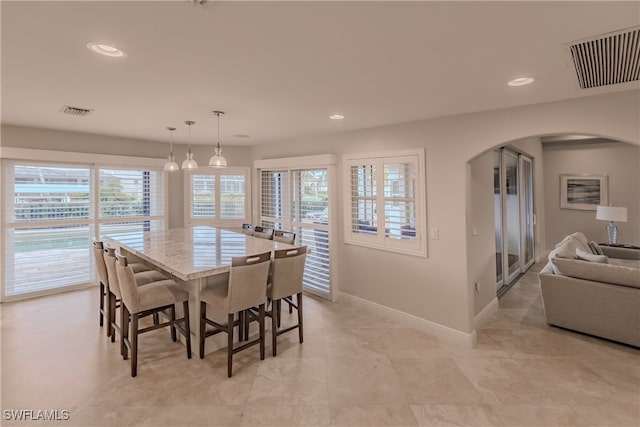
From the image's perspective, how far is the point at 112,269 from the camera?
2863 millimetres

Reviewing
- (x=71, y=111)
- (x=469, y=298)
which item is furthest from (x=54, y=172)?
(x=469, y=298)

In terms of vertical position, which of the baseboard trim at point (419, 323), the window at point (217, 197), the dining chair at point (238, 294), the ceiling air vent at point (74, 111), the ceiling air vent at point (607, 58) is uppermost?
the ceiling air vent at point (74, 111)

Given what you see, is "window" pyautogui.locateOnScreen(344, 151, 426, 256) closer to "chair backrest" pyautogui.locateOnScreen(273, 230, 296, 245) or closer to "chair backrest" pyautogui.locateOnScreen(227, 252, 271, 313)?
"chair backrest" pyautogui.locateOnScreen(273, 230, 296, 245)

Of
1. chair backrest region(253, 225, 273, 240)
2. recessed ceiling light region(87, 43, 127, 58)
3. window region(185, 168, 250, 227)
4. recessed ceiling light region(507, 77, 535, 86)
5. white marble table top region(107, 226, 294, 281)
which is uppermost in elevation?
recessed ceiling light region(87, 43, 127, 58)

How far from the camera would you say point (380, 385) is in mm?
2516

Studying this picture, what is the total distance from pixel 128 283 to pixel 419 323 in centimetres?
306

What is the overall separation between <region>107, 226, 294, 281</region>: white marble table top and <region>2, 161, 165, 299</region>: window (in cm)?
125

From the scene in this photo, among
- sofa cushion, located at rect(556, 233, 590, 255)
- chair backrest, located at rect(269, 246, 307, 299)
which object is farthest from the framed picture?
chair backrest, located at rect(269, 246, 307, 299)

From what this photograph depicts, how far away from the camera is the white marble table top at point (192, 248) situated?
2.53 meters

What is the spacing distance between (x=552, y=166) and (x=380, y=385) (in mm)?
6956

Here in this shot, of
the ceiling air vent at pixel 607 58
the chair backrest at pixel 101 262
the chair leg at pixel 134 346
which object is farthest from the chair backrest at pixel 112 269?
the ceiling air vent at pixel 607 58

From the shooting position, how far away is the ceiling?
1417mm

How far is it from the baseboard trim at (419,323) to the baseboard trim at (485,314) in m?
0.25

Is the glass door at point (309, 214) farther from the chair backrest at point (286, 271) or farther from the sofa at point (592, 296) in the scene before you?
the sofa at point (592, 296)
